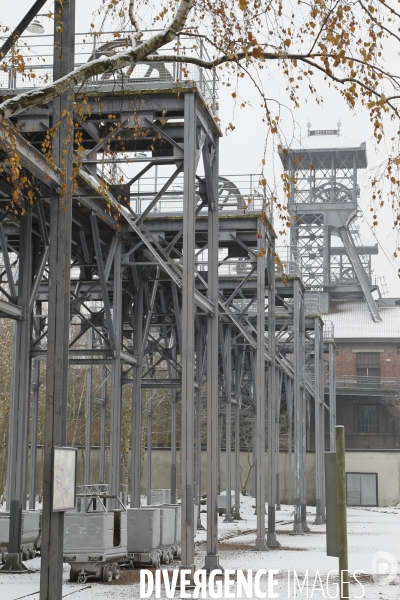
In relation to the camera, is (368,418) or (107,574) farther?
(368,418)

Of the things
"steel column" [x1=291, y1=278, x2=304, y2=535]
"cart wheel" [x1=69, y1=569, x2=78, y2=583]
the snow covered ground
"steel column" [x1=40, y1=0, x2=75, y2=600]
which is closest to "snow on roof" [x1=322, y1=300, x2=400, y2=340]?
the snow covered ground

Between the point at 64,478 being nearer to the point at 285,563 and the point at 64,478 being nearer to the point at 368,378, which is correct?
the point at 285,563

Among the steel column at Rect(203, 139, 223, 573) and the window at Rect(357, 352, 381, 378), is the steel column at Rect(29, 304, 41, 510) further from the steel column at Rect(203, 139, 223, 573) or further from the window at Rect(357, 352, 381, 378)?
the window at Rect(357, 352, 381, 378)

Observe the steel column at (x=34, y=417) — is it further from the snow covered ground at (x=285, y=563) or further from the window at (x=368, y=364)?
the window at (x=368, y=364)

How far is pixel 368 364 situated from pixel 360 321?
4.61m

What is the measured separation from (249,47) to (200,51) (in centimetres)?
1067

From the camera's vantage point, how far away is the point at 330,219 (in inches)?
3051

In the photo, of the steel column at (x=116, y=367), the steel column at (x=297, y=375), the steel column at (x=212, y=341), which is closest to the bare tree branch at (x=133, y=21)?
the steel column at (x=212, y=341)

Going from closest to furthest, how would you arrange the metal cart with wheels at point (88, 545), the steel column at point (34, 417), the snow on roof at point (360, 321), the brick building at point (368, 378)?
the metal cart with wheels at point (88, 545)
the steel column at point (34, 417)
the brick building at point (368, 378)
the snow on roof at point (360, 321)

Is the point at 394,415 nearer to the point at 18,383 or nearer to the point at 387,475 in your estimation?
the point at 387,475

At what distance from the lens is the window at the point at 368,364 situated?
72.0 meters

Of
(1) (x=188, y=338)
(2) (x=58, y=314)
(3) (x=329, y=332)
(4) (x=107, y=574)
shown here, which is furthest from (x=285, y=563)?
(3) (x=329, y=332)

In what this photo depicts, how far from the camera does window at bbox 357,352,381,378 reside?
72.0 metres

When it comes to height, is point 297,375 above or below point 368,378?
below
